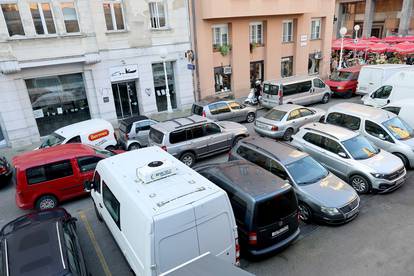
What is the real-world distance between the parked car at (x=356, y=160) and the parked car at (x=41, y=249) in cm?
760

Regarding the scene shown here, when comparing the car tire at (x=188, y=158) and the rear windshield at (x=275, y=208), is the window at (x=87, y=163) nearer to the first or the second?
the car tire at (x=188, y=158)

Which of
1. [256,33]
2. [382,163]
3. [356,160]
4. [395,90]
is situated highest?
[256,33]

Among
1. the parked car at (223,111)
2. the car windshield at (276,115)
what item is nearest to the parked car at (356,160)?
the car windshield at (276,115)

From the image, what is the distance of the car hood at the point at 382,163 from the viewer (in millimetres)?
8734

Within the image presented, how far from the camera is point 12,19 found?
44.3 ft

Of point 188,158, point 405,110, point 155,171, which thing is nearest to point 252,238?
point 155,171

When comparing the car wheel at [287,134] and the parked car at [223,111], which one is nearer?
the car wheel at [287,134]

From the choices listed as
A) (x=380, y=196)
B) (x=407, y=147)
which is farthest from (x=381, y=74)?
(x=380, y=196)

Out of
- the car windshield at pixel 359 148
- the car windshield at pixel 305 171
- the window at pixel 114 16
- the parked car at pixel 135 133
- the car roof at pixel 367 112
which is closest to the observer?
the car windshield at pixel 305 171

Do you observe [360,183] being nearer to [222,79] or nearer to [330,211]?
[330,211]

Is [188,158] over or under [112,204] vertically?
under

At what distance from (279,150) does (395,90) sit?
1037 cm

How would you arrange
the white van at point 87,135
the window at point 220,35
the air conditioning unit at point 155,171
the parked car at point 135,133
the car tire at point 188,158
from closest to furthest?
the air conditioning unit at point 155,171
the car tire at point 188,158
the white van at point 87,135
the parked car at point 135,133
the window at point 220,35

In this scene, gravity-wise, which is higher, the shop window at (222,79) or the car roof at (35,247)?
the shop window at (222,79)
